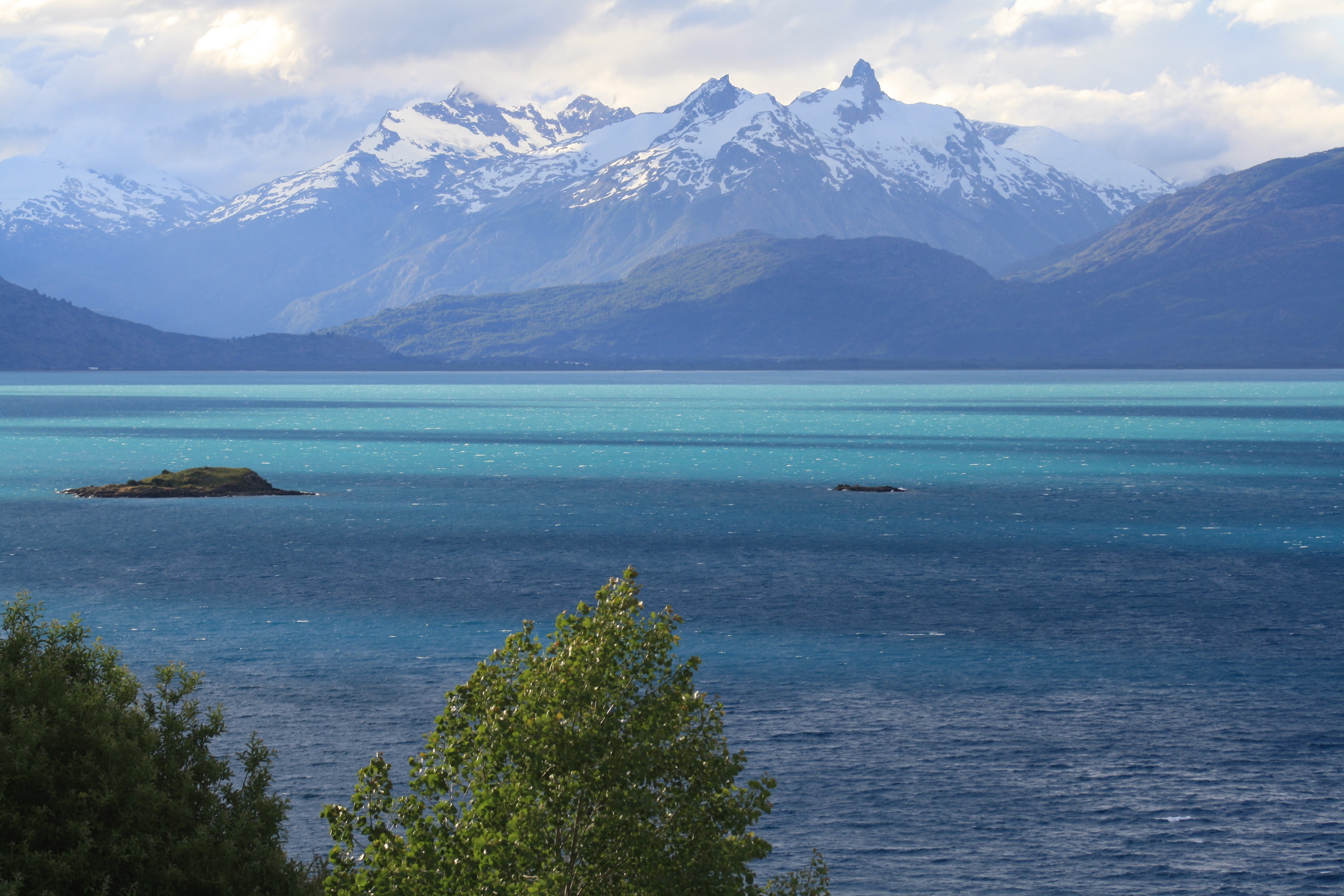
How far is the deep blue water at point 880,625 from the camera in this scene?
25609 mm

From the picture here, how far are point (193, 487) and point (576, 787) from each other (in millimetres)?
78405

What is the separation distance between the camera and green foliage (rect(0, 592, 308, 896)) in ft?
49.5

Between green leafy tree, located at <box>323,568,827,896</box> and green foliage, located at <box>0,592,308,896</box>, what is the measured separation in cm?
167

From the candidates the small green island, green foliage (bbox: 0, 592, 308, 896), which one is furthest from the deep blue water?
green foliage (bbox: 0, 592, 308, 896)

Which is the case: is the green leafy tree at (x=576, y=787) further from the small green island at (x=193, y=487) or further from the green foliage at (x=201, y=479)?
the green foliage at (x=201, y=479)

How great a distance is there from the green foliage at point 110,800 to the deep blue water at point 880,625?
25.9 ft

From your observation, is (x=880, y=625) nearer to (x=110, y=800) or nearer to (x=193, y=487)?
(x=110, y=800)

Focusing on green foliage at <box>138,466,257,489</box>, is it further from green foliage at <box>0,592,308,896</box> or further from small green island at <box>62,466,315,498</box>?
green foliage at <box>0,592,308,896</box>

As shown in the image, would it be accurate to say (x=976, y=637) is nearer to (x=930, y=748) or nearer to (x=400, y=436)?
(x=930, y=748)

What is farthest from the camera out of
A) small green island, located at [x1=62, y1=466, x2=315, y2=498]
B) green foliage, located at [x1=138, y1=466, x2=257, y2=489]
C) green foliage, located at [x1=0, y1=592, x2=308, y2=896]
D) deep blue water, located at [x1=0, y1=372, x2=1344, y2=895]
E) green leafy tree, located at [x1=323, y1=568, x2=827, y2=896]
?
green foliage, located at [x1=138, y1=466, x2=257, y2=489]

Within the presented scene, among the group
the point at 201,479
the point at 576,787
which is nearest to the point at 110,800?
the point at 576,787

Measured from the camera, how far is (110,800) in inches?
610

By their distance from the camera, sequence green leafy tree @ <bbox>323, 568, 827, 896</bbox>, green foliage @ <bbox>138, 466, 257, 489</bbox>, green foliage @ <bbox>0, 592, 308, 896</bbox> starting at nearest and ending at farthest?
green leafy tree @ <bbox>323, 568, 827, 896</bbox> → green foliage @ <bbox>0, 592, 308, 896</bbox> → green foliage @ <bbox>138, 466, 257, 489</bbox>

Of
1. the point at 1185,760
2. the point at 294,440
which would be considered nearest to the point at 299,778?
the point at 1185,760
